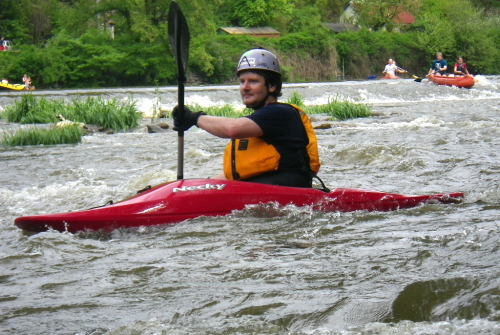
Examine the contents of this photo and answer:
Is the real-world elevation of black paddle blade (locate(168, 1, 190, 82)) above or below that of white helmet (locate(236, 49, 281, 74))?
above

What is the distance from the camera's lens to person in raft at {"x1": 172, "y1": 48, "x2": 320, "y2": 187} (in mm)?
4125

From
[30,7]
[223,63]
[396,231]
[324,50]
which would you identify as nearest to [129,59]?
[223,63]

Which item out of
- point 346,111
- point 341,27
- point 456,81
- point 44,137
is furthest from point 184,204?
point 341,27

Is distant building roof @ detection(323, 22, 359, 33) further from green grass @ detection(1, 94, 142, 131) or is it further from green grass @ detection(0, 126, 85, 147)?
green grass @ detection(0, 126, 85, 147)

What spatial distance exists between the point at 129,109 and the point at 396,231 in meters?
9.49

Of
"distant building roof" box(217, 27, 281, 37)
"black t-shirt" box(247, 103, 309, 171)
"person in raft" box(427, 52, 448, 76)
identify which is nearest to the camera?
"black t-shirt" box(247, 103, 309, 171)

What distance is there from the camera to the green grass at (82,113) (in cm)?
1244

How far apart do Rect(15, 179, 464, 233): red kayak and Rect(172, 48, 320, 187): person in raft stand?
0.37 ft

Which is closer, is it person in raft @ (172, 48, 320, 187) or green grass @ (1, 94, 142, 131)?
person in raft @ (172, 48, 320, 187)

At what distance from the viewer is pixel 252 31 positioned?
47250 mm

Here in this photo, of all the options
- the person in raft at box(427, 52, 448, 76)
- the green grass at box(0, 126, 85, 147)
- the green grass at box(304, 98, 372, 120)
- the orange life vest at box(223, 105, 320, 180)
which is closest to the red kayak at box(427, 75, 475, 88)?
the person in raft at box(427, 52, 448, 76)

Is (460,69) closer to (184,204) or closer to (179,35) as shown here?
(179,35)

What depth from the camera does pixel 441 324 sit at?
2.36 metres

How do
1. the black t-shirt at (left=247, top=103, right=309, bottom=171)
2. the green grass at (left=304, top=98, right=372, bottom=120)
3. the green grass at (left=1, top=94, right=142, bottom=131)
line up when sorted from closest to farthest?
1. the black t-shirt at (left=247, top=103, right=309, bottom=171)
2. the green grass at (left=1, top=94, right=142, bottom=131)
3. the green grass at (left=304, top=98, right=372, bottom=120)
